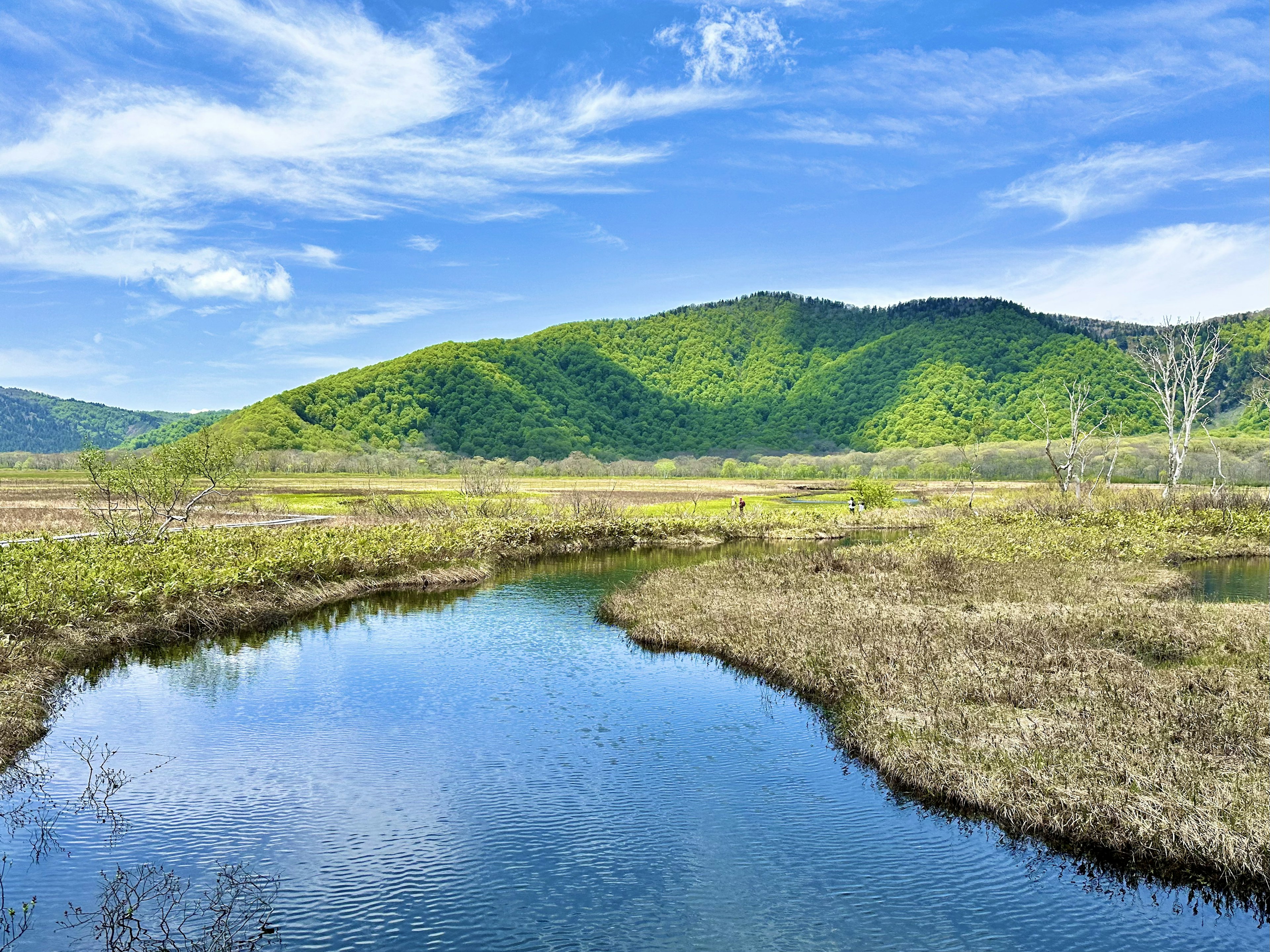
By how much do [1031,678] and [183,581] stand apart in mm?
21722

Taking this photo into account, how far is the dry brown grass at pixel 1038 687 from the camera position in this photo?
10906 millimetres

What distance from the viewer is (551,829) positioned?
11.7 m

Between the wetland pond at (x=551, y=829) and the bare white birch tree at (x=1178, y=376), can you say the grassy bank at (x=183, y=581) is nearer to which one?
the wetland pond at (x=551, y=829)

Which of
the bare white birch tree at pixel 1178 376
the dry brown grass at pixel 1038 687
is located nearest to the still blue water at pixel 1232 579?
the dry brown grass at pixel 1038 687

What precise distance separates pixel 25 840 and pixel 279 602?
54.6 ft

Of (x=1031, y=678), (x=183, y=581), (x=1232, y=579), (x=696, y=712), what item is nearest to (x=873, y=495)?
(x=1232, y=579)

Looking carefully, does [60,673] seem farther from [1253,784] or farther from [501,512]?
[501,512]

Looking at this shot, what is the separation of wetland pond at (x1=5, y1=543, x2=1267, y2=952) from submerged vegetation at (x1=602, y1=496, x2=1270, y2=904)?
0.67m

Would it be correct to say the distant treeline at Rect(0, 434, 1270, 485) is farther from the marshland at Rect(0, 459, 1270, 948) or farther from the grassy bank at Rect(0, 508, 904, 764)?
the marshland at Rect(0, 459, 1270, 948)

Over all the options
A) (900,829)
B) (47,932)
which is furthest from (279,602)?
(900,829)

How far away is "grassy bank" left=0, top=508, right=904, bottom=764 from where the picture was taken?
727 inches

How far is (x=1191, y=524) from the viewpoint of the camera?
50250 millimetres

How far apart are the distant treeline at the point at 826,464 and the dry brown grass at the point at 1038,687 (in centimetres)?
9407

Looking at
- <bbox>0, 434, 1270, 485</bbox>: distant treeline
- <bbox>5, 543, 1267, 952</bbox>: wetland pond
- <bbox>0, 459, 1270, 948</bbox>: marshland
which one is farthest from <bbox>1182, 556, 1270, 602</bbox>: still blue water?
<bbox>0, 434, 1270, 485</bbox>: distant treeline
